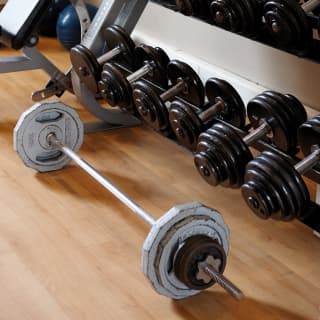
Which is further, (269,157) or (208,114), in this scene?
(208,114)

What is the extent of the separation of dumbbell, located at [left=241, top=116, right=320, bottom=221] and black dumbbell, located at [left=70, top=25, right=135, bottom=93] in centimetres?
82

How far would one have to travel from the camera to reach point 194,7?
1773mm

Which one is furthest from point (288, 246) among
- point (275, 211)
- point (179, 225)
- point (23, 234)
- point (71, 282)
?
point (23, 234)

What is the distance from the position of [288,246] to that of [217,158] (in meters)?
0.37

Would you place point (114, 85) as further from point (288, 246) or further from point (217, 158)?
point (288, 246)

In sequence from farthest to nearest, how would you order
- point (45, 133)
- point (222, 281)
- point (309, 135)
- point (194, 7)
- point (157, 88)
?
point (45, 133)
point (157, 88)
point (194, 7)
point (309, 135)
point (222, 281)

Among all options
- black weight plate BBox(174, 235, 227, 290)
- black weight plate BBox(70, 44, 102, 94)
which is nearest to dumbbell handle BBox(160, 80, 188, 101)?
black weight plate BBox(70, 44, 102, 94)

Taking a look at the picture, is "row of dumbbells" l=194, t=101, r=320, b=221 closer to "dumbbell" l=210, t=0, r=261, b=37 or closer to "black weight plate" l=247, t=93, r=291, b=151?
"black weight plate" l=247, t=93, r=291, b=151

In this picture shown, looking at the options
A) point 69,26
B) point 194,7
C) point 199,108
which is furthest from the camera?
point 69,26

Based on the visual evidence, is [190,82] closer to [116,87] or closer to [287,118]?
[116,87]

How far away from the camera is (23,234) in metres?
1.85

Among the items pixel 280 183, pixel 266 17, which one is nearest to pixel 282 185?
pixel 280 183

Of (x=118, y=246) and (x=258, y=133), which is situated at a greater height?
(x=258, y=133)

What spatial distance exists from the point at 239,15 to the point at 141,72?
0.56 metres
